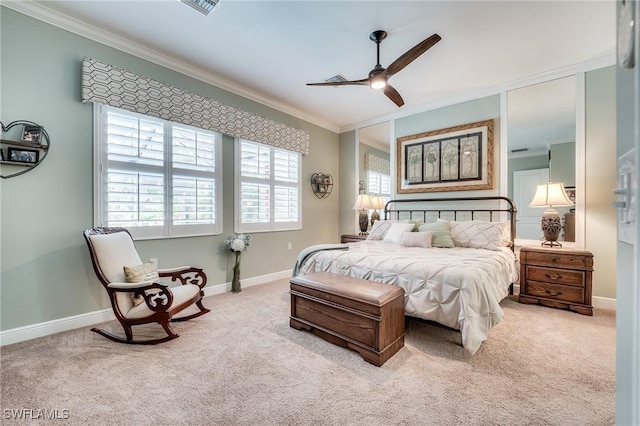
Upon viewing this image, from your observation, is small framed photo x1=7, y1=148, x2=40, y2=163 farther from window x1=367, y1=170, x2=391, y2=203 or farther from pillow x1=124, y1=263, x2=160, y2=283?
window x1=367, y1=170, x2=391, y2=203

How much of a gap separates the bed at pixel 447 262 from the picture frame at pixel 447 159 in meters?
0.27

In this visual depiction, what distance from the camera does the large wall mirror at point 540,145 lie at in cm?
342

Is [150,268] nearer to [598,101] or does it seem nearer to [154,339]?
[154,339]

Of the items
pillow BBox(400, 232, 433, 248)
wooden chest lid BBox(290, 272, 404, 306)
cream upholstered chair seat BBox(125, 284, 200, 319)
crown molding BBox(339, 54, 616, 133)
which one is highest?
crown molding BBox(339, 54, 616, 133)

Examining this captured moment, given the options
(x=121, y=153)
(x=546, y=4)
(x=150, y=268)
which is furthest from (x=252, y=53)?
(x=546, y=4)

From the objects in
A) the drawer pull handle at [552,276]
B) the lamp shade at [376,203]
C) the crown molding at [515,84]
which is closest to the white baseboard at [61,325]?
the drawer pull handle at [552,276]

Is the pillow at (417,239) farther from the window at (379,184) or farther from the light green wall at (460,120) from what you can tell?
the window at (379,184)

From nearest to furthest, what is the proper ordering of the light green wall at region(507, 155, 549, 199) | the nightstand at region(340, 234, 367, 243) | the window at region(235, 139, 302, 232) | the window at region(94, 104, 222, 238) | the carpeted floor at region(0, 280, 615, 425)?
the carpeted floor at region(0, 280, 615, 425) → the window at region(94, 104, 222, 238) → the light green wall at region(507, 155, 549, 199) → the window at region(235, 139, 302, 232) → the nightstand at region(340, 234, 367, 243)

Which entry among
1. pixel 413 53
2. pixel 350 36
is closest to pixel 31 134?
pixel 350 36

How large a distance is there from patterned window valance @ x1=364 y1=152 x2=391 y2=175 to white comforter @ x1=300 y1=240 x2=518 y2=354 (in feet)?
10.2

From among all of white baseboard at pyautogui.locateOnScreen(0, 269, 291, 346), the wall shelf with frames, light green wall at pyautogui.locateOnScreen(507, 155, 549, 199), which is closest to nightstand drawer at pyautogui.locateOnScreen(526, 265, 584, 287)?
light green wall at pyautogui.locateOnScreen(507, 155, 549, 199)

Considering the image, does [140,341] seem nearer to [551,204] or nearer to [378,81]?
[378,81]

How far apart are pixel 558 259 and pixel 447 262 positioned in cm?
170

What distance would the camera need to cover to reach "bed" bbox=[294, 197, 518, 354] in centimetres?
207
